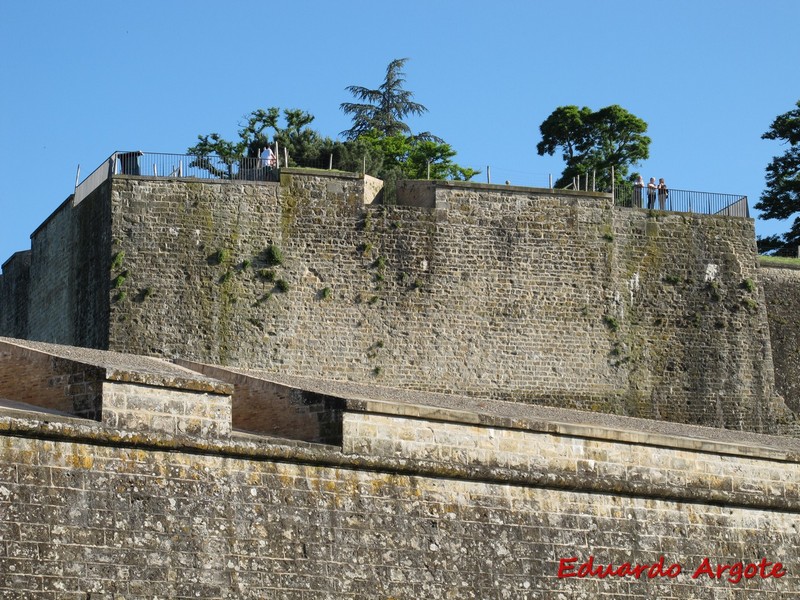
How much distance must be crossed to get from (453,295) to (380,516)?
44.7ft

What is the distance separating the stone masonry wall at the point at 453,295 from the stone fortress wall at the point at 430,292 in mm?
27

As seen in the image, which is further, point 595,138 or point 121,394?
point 595,138

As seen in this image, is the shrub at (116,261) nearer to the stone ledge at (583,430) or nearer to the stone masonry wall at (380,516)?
the stone ledge at (583,430)

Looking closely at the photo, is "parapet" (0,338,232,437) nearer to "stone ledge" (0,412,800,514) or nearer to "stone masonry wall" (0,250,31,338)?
"stone ledge" (0,412,800,514)

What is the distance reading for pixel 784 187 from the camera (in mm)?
43469

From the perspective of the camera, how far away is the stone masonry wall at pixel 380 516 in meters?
13.1

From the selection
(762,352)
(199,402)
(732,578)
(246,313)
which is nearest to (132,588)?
(199,402)

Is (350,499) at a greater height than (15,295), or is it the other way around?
(15,295)

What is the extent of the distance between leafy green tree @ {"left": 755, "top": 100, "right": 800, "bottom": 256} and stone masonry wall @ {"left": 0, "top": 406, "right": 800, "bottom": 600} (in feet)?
85.6

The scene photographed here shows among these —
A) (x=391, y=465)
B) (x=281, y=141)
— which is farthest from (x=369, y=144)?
(x=391, y=465)

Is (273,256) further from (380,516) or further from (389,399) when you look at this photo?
(380,516)

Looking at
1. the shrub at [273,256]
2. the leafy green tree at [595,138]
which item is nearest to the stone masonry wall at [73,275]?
the shrub at [273,256]

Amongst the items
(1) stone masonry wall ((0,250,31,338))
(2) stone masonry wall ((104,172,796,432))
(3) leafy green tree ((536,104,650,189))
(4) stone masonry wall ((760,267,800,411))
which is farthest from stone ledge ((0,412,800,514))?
(3) leafy green tree ((536,104,650,189))

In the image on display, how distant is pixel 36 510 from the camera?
12938 millimetres
